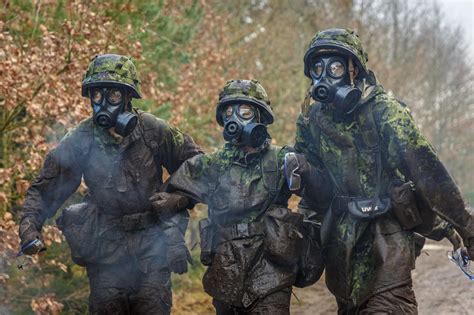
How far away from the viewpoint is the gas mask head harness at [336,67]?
17.2ft

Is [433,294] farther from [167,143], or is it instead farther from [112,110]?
[112,110]

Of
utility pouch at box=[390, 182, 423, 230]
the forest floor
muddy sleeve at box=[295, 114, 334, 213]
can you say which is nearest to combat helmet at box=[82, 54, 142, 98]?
muddy sleeve at box=[295, 114, 334, 213]

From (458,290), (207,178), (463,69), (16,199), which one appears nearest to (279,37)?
(458,290)

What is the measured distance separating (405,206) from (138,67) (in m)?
5.92

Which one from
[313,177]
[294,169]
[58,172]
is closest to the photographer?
[294,169]

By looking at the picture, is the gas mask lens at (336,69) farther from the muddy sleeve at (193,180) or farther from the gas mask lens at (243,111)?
the muddy sleeve at (193,180)

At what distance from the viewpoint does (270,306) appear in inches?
214

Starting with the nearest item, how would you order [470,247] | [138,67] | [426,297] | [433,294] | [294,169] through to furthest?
[470,247] < [294,169] < [138,67] < [426,297] < [433,294]

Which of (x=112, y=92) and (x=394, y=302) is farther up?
(x=112, y=92)

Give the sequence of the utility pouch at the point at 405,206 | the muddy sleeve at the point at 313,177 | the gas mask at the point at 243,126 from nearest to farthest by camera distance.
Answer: the utility pouch at the point at 405,206, the muddy sleeve at the point at 313,177, the gas mask at the point at 243,126

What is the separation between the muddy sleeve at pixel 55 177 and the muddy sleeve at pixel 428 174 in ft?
8.21

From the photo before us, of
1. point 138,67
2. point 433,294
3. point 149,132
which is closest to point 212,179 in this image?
point 149,132

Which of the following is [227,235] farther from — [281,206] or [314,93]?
[314,93]

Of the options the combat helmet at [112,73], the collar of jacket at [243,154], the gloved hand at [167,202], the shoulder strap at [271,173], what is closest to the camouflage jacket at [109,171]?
the gloved hand at [167,202]
